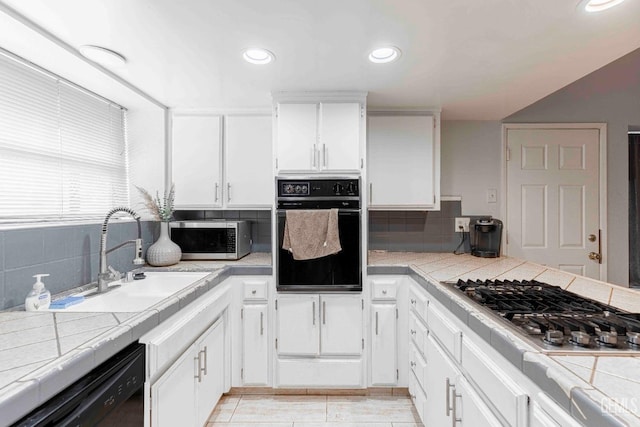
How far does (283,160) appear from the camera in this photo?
7.09 feet

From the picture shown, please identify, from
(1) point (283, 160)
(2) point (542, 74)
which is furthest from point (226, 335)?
(2) point (542, 74)

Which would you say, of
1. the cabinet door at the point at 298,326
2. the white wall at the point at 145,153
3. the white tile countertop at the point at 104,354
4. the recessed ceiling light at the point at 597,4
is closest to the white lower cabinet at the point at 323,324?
the cabinet door at the point at 298,326

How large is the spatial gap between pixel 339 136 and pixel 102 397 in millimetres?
1829

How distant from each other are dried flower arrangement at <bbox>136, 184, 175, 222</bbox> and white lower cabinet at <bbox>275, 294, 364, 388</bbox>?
1.05 m

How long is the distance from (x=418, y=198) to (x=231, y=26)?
1.75 metres

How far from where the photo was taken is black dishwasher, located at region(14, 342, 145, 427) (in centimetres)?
77

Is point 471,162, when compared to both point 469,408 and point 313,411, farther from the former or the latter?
point 313,411

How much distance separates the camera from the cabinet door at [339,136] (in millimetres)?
2143

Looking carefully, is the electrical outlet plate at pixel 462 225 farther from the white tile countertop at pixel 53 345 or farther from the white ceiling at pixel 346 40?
the white tile countertop at pixel 53 345

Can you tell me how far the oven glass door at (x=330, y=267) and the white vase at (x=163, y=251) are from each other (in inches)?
29.8

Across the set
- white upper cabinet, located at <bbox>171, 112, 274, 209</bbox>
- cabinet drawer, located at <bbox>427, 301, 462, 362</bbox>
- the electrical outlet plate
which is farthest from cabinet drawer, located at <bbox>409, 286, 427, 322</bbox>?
white upper cabinet, located at <bbox>171, 112, 274, 209</bbox>

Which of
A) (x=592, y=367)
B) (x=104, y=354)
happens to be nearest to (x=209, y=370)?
(x=104, y=354)

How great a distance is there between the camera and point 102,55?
Result: 5.10ft

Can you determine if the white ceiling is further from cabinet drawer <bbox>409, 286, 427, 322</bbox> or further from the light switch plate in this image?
cabinet drawer <bbox>409, 286, 427, 322</bbox>
